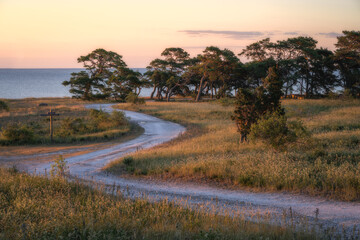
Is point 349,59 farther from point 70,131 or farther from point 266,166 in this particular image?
point 266,166

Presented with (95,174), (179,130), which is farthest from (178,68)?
(95,174)

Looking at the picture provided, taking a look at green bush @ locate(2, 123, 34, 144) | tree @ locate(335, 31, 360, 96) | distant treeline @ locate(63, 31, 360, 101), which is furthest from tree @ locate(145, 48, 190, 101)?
green bush @ locate(2, 123, 34, 144)

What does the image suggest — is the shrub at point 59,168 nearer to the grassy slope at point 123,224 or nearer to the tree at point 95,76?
the grassy slope at point 123,224

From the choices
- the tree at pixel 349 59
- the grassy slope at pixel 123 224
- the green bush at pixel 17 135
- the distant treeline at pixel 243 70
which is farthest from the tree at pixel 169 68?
the grassy slope at pixel 123 224

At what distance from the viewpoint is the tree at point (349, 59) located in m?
46.5

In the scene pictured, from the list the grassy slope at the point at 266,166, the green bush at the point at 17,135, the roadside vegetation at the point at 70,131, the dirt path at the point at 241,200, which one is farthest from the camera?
the roadside vegetation at the point at 70,131

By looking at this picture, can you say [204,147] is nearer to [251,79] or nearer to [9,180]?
[9,180]

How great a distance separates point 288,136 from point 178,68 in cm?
4868

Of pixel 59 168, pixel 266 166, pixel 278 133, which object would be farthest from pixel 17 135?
pixel 266 166

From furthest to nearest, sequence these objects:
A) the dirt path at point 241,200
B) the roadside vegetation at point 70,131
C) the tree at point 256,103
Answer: the roadside vegetation at point 70,131, the tree at point 256,103, the dirt path at point 241,200

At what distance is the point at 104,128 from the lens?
85.7ft

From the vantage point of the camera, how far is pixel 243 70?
55656 mm

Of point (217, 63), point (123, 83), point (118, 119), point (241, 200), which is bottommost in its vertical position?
point (241, 200)

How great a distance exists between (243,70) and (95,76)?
27.7 m
